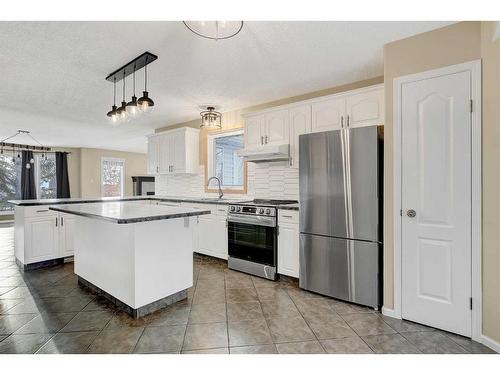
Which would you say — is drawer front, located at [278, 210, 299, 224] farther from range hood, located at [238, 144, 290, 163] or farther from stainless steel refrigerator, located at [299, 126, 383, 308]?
range hood, located at [238, 144, 290, 163]

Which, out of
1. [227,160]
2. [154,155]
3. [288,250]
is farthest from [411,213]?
[154,155]

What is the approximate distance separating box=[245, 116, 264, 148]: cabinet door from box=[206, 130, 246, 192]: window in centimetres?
51

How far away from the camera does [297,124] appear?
3.52 meters

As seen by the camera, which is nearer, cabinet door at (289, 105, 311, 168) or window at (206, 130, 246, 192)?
cabinet door at (289, 105, 311, 168)

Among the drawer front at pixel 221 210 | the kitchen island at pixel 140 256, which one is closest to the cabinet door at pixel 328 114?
the drawer front at pixel 221 210

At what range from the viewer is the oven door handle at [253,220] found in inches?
128

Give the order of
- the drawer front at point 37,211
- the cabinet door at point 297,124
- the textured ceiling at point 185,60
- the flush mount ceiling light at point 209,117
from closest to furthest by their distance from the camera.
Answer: the textured ceiling at point 185,60 → the cabinet door at point 297,124 → the drawer front at point 37,211 → the flush mount ceiling light at point 209,117

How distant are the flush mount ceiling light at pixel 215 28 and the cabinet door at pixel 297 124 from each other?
157 centimetres

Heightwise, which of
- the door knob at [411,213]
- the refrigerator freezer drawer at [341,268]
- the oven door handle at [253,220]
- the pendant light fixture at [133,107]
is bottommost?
the refrigerator freezer drawer at [341,268]

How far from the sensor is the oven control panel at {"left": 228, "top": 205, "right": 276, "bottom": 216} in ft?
10.7

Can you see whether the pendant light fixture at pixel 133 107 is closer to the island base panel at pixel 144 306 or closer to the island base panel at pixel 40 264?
the island base panel at pixel 144 306

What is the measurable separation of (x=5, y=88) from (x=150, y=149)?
2.52 meters

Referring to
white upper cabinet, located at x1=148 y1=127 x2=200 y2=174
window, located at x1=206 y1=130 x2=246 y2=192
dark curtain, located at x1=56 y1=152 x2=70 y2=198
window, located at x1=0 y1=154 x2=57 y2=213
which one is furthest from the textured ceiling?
window, located at x1=0 y1=154 x2=57 y2=213
